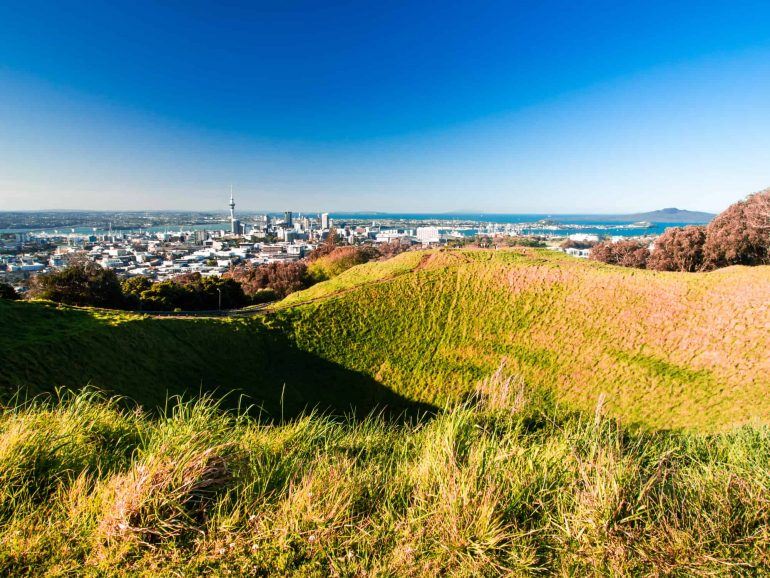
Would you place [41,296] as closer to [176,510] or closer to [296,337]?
[296,337]

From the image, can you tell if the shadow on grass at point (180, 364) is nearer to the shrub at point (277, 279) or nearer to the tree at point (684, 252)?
the shrub at point (277, 279)

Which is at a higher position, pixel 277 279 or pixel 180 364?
→ pixel 277 279

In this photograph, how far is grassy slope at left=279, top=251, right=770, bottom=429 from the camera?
14.9 m

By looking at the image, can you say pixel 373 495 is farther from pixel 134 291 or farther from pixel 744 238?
pixel 744 238

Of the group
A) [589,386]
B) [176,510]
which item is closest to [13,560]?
[176,510]

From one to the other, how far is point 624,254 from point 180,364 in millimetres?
49482

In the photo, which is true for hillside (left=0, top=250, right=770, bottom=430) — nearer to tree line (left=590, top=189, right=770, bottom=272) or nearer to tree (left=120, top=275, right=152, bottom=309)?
tree (left=120, top=275, right=152, bottom=309)

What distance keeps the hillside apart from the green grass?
9.99 meters

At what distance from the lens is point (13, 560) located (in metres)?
2.68

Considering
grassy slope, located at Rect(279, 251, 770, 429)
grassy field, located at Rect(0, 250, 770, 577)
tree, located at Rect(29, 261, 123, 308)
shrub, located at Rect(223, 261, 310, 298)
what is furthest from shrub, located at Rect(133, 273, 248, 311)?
grassy field, located at Rect(0, 250, 770, 577)

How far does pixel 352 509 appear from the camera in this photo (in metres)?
3.33

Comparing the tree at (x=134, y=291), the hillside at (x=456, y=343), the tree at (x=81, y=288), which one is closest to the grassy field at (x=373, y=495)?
the hillside at (x=456, y=343)

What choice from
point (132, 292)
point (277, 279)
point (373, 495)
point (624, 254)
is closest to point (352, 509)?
point (373, 495)

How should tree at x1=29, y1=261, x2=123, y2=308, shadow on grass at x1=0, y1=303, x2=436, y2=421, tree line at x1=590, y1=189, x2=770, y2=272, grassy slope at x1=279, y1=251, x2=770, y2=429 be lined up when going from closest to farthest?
shadow on grass at x1=0, y1=303, x2=436, y2=421 < grassy slope at x1=279, y1=251, x2=770, y2=429 < tree at x1=29, y1=261, x2=123, y2=308 < tree line at x1=590, y1=189, x2=770, y2=272
